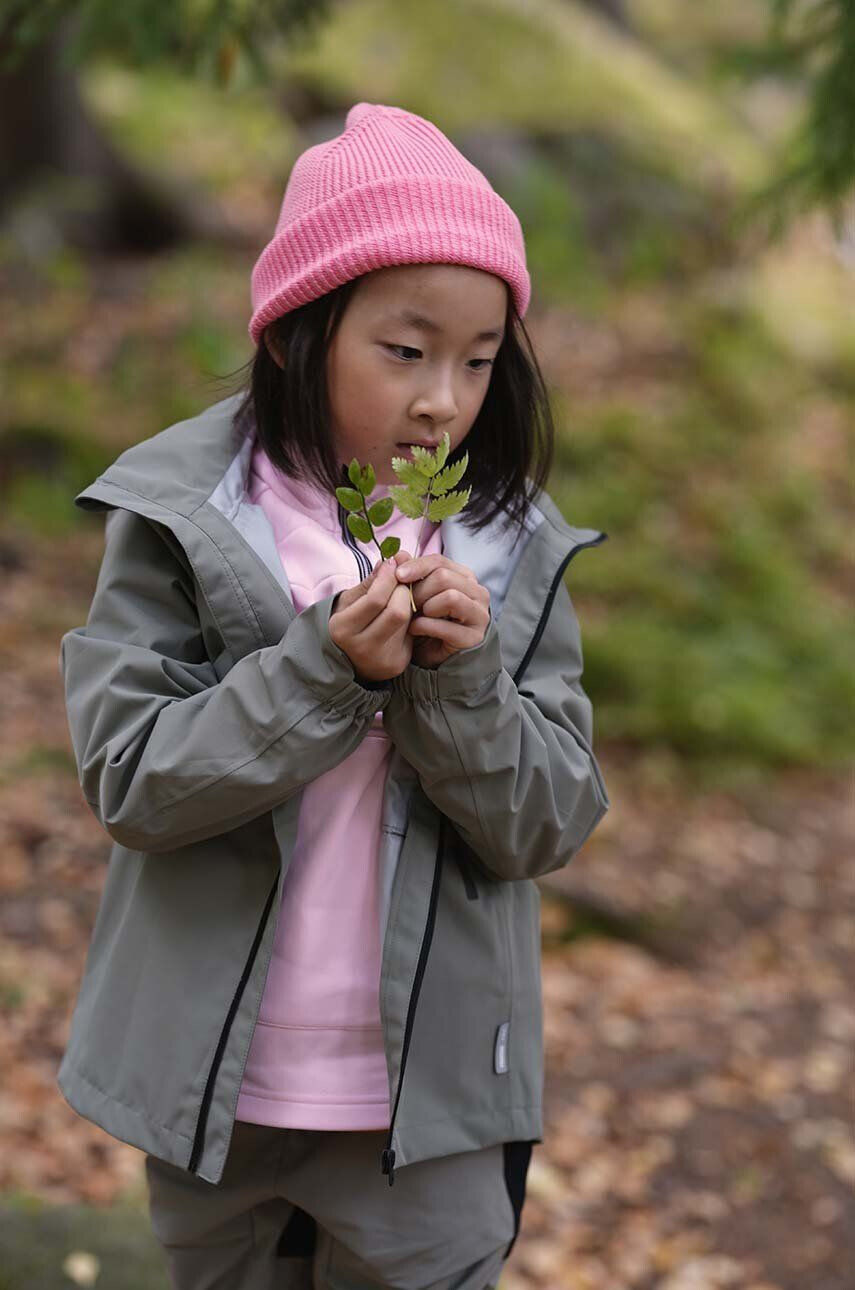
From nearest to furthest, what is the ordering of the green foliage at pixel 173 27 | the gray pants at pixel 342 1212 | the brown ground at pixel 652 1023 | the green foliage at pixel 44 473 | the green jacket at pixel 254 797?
the green jacket at pixel 254 797 < the gray pants at pixel 342 1212 < the green foliage at pixel 173 27 < the brown ground at pixel 652 1023 < the green foliage at pixel 44 473

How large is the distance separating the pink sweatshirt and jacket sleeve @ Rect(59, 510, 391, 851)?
0.15 meters

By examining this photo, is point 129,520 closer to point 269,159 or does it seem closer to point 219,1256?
point 219,1256

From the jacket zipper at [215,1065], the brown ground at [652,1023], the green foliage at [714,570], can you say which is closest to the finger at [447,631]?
the jacket zipper at [215,1065]

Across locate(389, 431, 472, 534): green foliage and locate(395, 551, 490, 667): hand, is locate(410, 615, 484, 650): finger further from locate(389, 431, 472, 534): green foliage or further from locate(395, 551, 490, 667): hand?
locate(389, 431, 472, 534): green foliage

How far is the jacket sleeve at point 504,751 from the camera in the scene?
1.70 m

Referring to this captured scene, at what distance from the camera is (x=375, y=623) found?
160cm

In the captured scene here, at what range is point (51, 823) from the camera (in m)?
5.06

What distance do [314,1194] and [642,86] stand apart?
1160cm

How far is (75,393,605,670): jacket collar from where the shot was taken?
1806 millimetres

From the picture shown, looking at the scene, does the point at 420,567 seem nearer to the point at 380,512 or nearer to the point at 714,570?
the point at 380,512

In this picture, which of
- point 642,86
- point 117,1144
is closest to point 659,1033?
point 117,1144

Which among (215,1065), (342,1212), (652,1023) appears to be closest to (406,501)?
(215,1065)

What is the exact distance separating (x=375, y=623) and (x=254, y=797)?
29 cm

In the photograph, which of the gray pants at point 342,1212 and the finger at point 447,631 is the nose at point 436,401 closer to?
the finger at point 447,631
